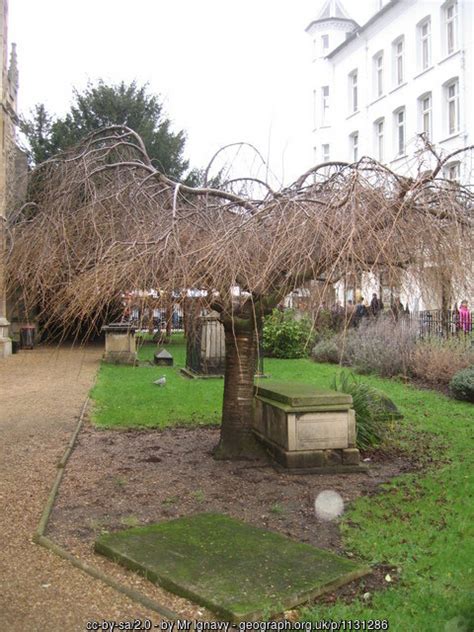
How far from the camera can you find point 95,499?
5910mm

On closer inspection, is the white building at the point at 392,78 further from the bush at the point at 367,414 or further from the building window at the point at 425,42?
the bush at the point at 367,414

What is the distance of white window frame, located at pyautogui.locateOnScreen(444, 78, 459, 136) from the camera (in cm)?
2508

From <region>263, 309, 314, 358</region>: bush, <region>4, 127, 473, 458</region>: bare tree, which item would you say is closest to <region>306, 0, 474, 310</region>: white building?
<region>263, 309, 314, 358</region>: bush

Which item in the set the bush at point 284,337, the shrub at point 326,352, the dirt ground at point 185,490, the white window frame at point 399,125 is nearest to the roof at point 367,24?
the white window frame at point 399,125

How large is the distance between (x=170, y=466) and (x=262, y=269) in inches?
111

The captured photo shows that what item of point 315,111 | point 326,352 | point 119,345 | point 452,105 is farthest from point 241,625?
point 315,111

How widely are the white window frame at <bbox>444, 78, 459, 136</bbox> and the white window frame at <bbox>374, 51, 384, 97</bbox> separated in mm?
5551

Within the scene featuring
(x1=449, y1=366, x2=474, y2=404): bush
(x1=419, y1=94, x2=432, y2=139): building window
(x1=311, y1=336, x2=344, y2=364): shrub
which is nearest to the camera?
(x1=449, y1=366, x2=474, y2=404): bush

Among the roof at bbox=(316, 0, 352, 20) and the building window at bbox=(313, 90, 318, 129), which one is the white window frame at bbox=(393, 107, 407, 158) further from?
the roof at bbox=(316, 0, 352, 20)

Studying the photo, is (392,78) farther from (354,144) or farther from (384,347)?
(384,347)

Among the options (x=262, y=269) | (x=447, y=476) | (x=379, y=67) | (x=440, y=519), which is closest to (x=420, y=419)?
(x=447, y=476)

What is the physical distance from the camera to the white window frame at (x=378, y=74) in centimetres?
3094

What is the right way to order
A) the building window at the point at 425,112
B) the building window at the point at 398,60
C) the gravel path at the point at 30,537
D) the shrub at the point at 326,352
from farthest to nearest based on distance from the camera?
the building window at the point at 398,60, the building window at the point at 425,112, the shrub at the point at 326,352, the gravel path at the point at 30,537

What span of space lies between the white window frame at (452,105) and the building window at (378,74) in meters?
5.55
